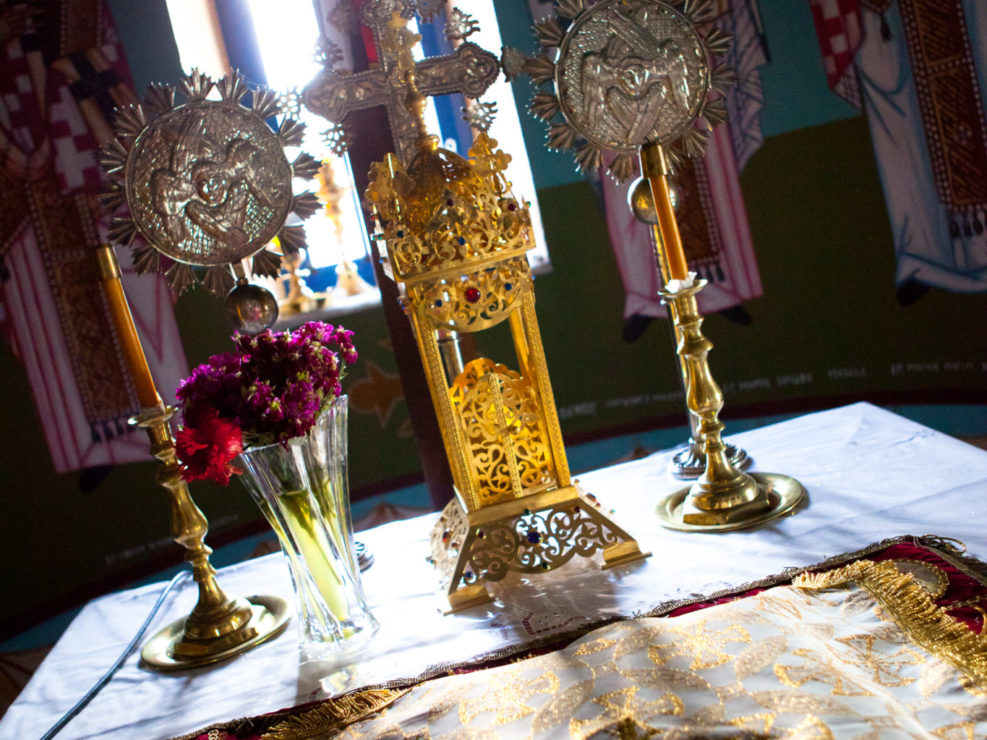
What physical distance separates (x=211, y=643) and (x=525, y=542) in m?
0.51

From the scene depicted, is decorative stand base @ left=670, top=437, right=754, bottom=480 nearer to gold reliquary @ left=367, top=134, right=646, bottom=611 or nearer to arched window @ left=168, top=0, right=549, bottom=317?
gold reliquary @ left=367, top=134, right=646, bottom=611

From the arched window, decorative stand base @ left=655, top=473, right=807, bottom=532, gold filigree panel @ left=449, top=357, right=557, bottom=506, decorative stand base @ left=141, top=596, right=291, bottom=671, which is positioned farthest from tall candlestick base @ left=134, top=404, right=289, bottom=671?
the arched window

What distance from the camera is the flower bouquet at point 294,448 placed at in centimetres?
116

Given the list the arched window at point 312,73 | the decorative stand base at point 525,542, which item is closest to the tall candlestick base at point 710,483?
the decorative stand base at point 525,542

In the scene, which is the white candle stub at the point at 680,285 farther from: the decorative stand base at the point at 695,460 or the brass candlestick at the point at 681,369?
the decorative stand base at the point at 695,460

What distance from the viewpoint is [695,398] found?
4.58ft

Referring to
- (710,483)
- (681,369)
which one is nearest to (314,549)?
(710,483)

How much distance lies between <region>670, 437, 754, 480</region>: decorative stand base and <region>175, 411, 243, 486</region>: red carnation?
86cm

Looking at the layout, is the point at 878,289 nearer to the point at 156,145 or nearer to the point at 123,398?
the point at 156,145

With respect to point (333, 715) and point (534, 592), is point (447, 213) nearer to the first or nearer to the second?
point (534, 592)

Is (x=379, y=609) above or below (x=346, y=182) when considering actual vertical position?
below

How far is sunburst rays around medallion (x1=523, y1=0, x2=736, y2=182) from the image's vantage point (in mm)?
1332

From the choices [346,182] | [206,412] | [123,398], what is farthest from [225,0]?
[206,412]

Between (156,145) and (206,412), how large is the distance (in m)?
0.46
